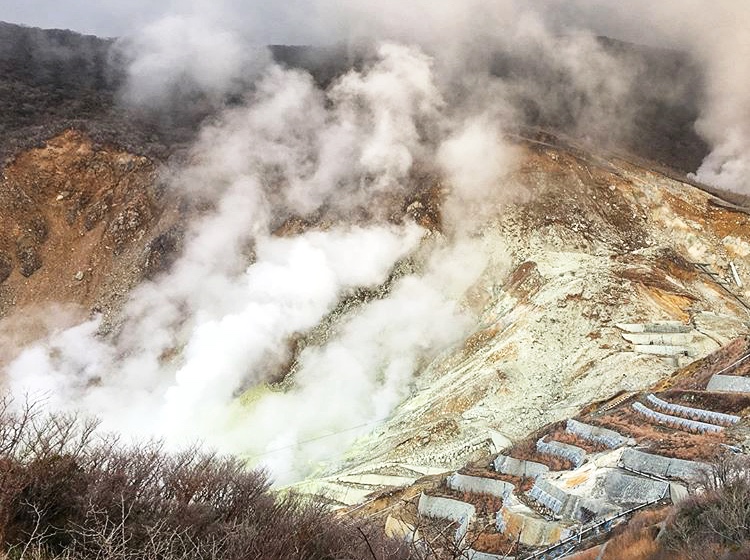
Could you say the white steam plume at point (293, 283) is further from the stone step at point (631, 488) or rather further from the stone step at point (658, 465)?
the stone step at point (631, 488)

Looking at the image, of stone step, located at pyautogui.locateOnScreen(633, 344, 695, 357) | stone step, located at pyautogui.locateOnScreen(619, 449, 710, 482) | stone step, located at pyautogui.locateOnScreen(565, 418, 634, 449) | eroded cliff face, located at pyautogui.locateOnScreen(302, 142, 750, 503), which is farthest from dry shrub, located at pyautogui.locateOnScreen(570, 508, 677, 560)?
stone step, located at pyautogui.locateOnScreen(633, 344, 695, 357)

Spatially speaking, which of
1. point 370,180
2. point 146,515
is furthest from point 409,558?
point 370,180

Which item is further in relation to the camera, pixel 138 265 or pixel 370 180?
pixel 370 180

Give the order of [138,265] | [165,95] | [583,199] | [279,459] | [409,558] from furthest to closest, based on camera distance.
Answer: [165,95]
[583,199]
[138,265]
[279,459]
[409,558]

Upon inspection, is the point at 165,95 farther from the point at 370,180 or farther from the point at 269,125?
the point at 370,180

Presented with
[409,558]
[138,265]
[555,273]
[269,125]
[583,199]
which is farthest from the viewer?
[269,125]

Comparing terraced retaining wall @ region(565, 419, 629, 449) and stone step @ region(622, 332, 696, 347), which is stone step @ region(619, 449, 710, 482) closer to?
terraced retaining wall @ region(565, 419, 629, 449)
